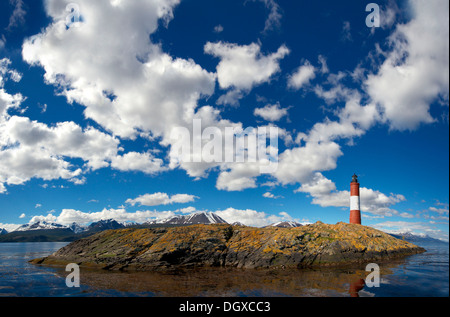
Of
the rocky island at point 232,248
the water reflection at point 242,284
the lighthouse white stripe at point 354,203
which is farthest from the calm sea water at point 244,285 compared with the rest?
the lighthouse white stripe at point 354,203

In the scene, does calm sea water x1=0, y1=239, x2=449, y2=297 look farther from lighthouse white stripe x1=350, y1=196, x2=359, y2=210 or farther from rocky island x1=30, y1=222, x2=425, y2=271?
lighthouse white stripe x1=350, y1=196, x2=359, y2=210

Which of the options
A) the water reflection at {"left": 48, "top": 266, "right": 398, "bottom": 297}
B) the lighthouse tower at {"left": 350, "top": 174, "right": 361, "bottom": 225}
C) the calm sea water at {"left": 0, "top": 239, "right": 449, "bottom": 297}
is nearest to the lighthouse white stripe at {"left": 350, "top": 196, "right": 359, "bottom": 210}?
the lighthouse tower at {"left": 350, "top": 174, "right": 361, "bottom": 225}

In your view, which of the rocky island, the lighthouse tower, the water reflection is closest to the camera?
the water reflection

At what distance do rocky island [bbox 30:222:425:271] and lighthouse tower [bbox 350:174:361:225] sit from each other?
4.07 metres

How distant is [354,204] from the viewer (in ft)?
161

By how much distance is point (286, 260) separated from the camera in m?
33.0

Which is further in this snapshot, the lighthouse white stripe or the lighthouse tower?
the lighthouse white stripe

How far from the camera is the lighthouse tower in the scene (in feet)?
157

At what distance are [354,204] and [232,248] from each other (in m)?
28.7

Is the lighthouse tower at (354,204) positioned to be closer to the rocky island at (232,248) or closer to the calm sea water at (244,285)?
the rocky island at (232,248)
